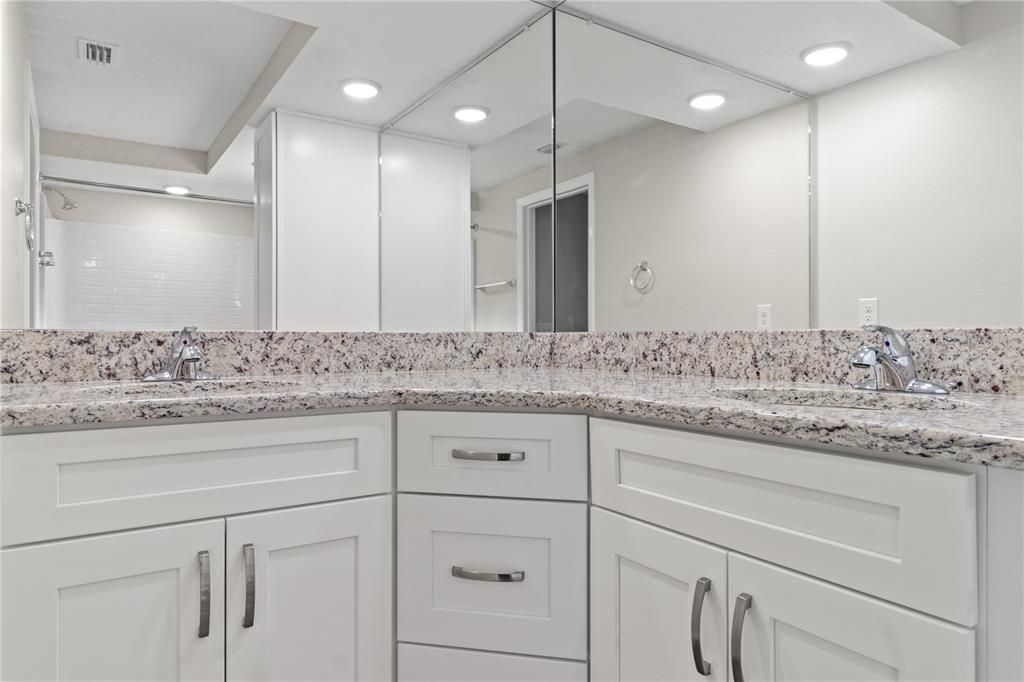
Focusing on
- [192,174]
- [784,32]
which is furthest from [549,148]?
[192,174]

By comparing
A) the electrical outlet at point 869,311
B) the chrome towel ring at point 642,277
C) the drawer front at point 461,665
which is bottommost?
the drawer front at point 461,665

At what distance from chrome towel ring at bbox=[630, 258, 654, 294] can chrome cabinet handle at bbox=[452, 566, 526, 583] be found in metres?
1.04

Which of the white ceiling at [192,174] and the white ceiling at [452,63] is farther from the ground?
the white ceiling at [452,63]

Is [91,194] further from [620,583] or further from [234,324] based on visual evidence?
[620,583]

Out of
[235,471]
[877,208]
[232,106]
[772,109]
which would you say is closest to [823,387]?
[877,208]

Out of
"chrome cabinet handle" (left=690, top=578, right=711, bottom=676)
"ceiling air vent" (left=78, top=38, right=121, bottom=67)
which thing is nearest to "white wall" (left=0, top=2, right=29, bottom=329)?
"ceiling air vent" (left=78, top=38, right=121, bottom=67)

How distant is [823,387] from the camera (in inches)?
51.7

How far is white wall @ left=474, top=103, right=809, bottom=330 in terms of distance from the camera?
1.74 metres

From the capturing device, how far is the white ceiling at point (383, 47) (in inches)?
66.6

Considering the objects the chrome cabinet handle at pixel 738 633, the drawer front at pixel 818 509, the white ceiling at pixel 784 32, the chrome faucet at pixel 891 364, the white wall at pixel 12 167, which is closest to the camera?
the drawer front at pixel 818 509

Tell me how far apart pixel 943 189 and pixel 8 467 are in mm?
1939

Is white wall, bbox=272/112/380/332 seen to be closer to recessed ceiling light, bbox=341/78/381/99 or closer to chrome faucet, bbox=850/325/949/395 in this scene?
recessed ceiling light, bbox=341/78/381/99

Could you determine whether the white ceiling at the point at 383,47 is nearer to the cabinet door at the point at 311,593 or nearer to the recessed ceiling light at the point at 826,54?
the recessed ceiling light at the point at 826,54

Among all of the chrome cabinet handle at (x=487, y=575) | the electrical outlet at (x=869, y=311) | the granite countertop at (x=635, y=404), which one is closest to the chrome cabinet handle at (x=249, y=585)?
the granite countertop at (x=635, y=404)
